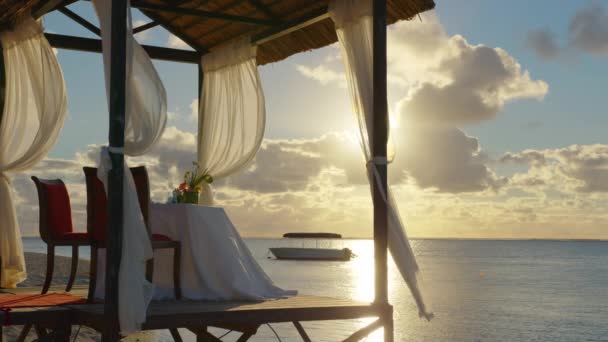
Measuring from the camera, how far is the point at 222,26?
24.1 feet

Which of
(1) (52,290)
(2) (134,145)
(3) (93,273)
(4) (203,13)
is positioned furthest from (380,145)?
(1) (52,290)

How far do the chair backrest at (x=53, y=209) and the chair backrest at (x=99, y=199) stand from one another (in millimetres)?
582

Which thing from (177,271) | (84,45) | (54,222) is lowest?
(177,271)

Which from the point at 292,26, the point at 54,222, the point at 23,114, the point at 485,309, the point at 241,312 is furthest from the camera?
the point at 485,309

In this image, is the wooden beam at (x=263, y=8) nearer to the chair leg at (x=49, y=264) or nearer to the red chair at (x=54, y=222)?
the red chair at (x=54, y=222)

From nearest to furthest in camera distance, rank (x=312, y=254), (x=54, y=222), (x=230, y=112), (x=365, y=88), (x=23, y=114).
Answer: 1. (x=365, y=88)
2. (x=54, y=222)
3. (x=23, y=114)
4. (x=230, y=112)
5. (x=312, y=254)

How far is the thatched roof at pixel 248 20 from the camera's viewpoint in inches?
257

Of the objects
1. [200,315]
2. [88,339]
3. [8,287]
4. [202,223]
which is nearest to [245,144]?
[202,223]

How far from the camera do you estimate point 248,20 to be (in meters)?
6.81

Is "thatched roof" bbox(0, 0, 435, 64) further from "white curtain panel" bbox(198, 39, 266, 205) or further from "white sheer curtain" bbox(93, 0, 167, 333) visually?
"white sheer curtain" bbox(93, 0, 167, 333)

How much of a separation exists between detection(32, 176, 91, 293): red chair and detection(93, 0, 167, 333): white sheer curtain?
1.03 metres

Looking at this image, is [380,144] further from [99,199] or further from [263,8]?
[263,8]

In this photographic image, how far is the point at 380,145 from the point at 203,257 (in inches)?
56.4

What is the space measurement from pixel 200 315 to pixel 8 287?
292cm
